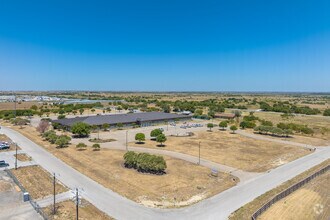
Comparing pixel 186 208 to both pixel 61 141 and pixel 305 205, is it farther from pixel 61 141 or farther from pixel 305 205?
pixel 61 141

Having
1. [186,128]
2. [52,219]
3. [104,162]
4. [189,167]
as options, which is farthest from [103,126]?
[52,219]

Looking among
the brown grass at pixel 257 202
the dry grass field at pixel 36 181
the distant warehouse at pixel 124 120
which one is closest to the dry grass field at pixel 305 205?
the brown grass at pixel 257 202

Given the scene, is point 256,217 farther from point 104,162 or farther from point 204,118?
point 204,118

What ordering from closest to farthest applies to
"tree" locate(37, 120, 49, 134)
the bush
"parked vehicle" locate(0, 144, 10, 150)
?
the bush < "parked vehicle" locate(0, 144, 10, 150) < "tree" locate(37, 120, 49, 134)

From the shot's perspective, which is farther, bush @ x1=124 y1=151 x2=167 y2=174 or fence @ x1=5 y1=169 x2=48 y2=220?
bush @ x1=124 y1=151 x2=167 y2=174

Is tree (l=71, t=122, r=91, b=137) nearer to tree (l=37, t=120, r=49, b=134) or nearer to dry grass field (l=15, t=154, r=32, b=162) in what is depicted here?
tree (l=37, t=120, r=49, b=134)

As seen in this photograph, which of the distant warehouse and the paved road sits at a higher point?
the distant warehouse

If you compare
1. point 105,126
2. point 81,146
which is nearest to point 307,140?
point 105,126

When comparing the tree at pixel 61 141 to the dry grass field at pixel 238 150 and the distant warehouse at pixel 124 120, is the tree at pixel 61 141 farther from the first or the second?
the distant warehouse at pixel 124 120

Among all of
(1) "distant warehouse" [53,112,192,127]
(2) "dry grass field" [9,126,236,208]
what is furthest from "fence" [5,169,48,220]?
(1) "distant warehouse" [53,112,192,127]
